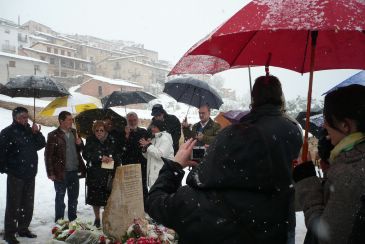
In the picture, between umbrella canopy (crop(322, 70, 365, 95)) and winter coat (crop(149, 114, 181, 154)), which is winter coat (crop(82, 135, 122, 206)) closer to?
winter coat (crop(149, 114, 181, 154))

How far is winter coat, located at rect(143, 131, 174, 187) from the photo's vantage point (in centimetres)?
584

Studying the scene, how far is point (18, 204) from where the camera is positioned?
539cm

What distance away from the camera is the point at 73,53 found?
2199 inches

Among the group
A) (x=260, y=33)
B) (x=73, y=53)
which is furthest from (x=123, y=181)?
(x=73, y=53)

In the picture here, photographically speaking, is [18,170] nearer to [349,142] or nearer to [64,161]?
[64,161]

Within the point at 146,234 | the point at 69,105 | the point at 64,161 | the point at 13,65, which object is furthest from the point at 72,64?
the point at 146,234

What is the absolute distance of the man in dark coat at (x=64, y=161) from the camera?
6.04m

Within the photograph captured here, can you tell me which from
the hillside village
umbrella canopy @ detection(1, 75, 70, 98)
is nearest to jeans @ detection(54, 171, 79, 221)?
umbrella canopy @ detection(1, 75, 70, 98)

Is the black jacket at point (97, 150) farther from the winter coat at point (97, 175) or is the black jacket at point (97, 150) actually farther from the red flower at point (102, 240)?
the red flower at point (102, 240)

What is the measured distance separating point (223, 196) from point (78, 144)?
542cm

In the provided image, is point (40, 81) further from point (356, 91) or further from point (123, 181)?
point (356, 91)

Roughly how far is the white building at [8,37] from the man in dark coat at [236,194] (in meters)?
56.7

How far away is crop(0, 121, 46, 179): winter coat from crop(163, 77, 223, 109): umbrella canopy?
3.36 m

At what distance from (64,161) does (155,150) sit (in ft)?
5.82
